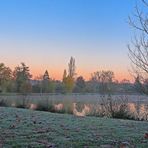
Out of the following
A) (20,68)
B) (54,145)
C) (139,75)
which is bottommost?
(54,145)

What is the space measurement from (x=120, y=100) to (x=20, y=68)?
43371 mm

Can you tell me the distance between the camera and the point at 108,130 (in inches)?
336

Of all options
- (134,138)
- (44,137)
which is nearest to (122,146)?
(134,138)

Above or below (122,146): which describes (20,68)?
above

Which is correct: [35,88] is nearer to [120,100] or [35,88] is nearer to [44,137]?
[120,100]

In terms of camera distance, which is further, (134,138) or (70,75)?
(70,75)

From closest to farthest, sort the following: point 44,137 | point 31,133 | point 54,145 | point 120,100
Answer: point 54,145
point 44,137
point 31,133
point 120,100

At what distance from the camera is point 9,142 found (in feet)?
21.3

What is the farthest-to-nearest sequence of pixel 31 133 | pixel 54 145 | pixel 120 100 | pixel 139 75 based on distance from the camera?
pixel 120 100 → pixel 139 75 → pixel 31 133 → pixel 54 145

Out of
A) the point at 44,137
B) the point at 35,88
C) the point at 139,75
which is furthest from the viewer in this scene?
the point at 35,88

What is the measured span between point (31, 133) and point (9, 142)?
1157mm

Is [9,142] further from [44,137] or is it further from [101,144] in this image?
[101,144]

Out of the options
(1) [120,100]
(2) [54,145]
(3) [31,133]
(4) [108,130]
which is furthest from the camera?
(1) [120,100]

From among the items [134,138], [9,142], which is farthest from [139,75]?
[9,142]
